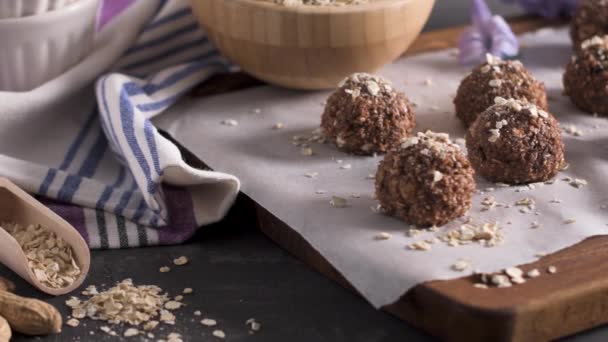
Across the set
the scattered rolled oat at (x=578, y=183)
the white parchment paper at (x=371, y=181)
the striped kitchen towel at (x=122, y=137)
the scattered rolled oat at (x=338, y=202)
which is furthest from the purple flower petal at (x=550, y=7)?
the scattered rolled oat at (x=338, y=202)

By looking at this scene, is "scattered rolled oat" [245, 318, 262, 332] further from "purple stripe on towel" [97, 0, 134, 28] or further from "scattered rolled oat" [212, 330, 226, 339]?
"purple stripe on towel" [97, 0, 134, 28]

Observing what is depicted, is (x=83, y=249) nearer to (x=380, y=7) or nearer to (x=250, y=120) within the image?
Result: (x=250, y=120)

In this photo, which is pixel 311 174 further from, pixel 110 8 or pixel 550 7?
pixel 550 7

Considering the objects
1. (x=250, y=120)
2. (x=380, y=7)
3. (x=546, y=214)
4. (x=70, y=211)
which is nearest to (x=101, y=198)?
(x=70, y=211)

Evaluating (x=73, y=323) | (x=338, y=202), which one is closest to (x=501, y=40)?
(x=338, y=202)

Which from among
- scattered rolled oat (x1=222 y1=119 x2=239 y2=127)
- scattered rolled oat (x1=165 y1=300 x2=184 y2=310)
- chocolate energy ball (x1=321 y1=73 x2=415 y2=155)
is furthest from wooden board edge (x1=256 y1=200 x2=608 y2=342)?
scattered rolled oat (x1=222 y1=119 x2=239 y2=127)

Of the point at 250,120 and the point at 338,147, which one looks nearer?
the point at 338,147

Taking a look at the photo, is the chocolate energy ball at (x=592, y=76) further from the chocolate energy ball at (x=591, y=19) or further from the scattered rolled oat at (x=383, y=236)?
the scattered rolled oat at (x=383, y=236)
